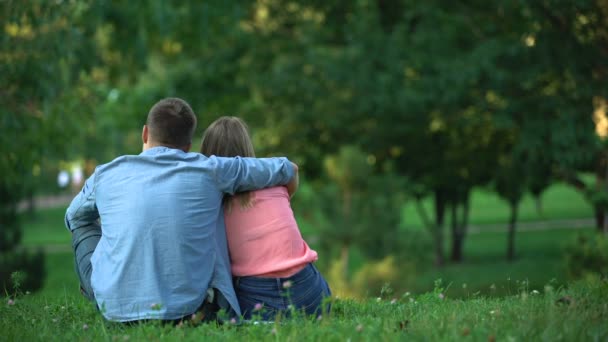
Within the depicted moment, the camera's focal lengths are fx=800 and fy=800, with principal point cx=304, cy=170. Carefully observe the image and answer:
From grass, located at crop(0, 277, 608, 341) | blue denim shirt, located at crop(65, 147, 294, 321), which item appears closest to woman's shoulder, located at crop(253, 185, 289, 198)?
blue denim shirt, located at crop(65, 147, 294, 321)

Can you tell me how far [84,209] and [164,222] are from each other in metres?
0.55

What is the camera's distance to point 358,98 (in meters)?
15.5

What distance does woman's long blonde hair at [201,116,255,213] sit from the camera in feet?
14.6

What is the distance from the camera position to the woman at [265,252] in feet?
14.2

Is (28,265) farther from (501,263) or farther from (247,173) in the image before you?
(247,173)

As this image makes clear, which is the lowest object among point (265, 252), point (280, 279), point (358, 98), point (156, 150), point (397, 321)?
point (397, 321)

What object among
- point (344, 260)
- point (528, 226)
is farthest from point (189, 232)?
point (528, 226)

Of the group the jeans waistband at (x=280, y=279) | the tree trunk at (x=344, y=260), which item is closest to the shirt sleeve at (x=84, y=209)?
the jeans waistband at (x=280, y=279)

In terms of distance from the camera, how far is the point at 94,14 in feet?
36.7

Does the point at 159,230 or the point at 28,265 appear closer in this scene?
the point at 159,230

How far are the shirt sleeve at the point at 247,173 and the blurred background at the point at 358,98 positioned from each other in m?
4.09

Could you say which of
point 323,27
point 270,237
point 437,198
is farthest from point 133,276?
point 437,198

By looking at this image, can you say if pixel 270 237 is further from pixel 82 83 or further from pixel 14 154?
pixel 82 83

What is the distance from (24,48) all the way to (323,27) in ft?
27.1
